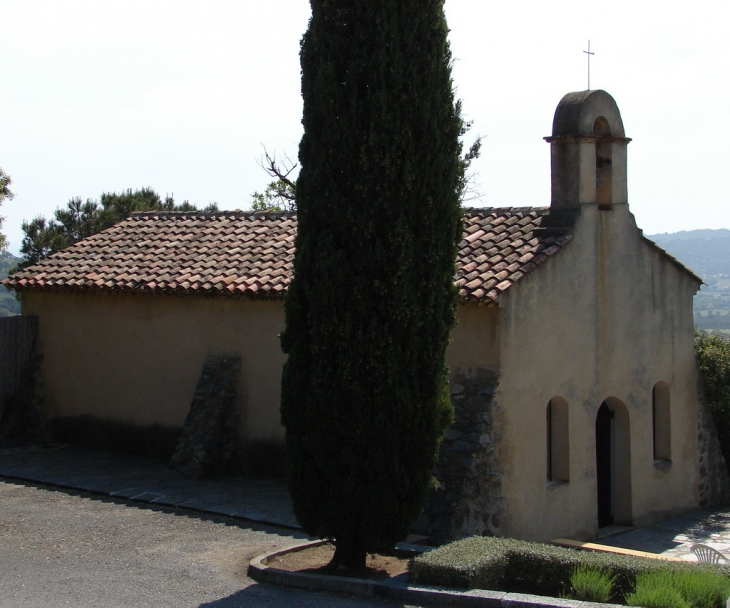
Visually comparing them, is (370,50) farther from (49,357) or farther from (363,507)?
(49,357)

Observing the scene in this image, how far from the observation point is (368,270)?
9.18 metres

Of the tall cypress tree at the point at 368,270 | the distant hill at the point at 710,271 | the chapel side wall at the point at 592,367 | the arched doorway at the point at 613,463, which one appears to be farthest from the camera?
the distant hill at the point at 710,271

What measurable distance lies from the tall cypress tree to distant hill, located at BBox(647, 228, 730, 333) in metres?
82.4

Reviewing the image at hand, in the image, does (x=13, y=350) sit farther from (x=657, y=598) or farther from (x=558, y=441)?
(x=657, y=598)

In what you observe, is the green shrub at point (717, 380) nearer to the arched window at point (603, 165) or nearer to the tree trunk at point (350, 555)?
the arched window at point (603, 165)

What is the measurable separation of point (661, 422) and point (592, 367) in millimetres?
2734

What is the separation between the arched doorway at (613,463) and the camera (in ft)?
48.7

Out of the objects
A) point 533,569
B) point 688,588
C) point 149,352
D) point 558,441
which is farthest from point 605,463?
point 149,352

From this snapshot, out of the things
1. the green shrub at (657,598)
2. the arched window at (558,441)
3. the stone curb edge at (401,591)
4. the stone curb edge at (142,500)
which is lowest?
the stone curb edge at (401,591)

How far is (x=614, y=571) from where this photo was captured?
28.8 ft

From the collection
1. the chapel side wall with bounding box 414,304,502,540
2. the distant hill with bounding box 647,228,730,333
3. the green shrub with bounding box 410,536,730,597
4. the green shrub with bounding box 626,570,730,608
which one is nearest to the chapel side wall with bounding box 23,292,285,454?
the chapel side wall with bounding box 414,304,502,540

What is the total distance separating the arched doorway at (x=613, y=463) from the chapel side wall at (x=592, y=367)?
98mm

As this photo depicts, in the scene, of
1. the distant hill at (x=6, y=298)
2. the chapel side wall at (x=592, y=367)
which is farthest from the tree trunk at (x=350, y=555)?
the distant hill at (x=6, y=298)

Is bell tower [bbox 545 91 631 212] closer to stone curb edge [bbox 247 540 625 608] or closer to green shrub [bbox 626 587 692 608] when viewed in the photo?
green shrub [bbox 626 587 692 608]
